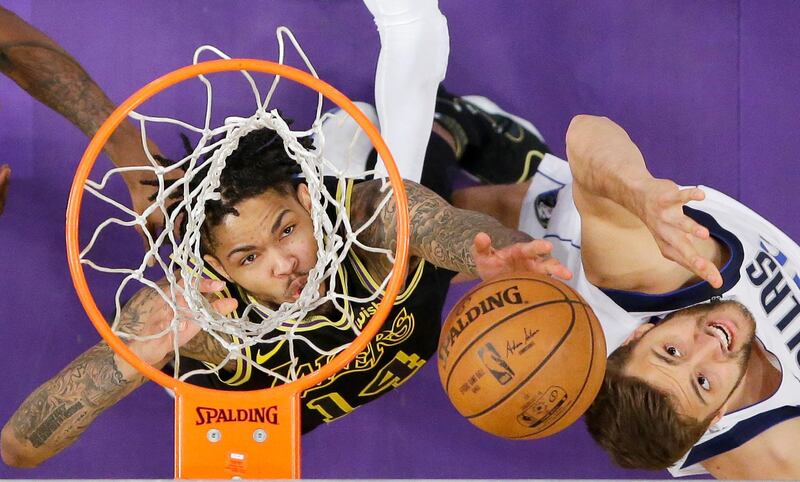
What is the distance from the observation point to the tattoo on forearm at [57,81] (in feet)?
6.57

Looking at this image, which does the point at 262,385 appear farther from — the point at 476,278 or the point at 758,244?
the point at 758,244

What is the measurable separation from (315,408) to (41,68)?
0.96 meters

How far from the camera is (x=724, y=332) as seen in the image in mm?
1985

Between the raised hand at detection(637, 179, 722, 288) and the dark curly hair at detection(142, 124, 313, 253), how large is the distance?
690 mm

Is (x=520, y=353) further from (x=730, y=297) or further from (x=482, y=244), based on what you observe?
(x=730, y=297)

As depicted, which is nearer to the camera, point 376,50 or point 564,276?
point 564,276

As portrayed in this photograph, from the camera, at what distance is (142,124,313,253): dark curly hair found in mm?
1786

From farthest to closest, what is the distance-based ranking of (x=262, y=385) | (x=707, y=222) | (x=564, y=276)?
(x=707, y=222)
(x=262, y=385)
(x=564, y=276)

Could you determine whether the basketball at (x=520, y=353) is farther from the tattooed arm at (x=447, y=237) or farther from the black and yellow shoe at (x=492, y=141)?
the black and yellow shoe at (x=492, y=141)

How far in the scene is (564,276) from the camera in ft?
5.44

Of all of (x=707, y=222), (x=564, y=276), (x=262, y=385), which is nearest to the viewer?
(x=564, y=276)

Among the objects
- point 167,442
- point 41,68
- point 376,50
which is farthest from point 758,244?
point 41,68

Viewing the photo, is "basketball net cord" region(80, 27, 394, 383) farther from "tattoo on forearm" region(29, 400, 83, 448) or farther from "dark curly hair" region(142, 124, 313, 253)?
"tattoo on forearm" region(29, 400, 83, 448)

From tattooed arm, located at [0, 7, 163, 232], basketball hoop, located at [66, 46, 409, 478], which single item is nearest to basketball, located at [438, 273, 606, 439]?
basketball hoop, located at [66, 46, 409, 478]
